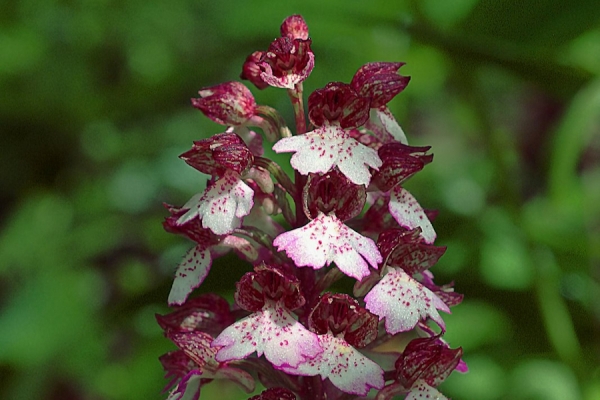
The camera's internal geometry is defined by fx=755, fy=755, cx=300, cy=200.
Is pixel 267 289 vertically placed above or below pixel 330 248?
below

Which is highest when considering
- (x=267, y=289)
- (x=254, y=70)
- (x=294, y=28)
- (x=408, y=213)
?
(x=294, y=28)

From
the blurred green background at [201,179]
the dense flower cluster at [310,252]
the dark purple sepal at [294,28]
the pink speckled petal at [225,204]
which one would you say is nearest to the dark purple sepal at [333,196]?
the dense flower cluster at [310,252]

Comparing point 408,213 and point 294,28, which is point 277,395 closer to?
point 408,213

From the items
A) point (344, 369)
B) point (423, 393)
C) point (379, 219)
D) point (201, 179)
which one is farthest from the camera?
point (201, 179)

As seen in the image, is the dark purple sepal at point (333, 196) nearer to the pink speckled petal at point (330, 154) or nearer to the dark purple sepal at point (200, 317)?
the pink speckled petal at point (330, 154)

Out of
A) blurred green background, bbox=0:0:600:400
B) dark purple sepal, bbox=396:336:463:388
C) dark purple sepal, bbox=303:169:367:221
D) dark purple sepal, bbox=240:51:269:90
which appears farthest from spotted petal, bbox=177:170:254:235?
blurred green background, bbox=0:0:600:400

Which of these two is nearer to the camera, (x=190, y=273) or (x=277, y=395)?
(x=277, y=395)

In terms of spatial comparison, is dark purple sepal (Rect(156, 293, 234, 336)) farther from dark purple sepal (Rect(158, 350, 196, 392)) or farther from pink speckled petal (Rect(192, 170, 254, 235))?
pink speckled petal (Rect(192, 170, 254, 235))

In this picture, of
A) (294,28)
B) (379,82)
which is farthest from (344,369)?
(294,28)
